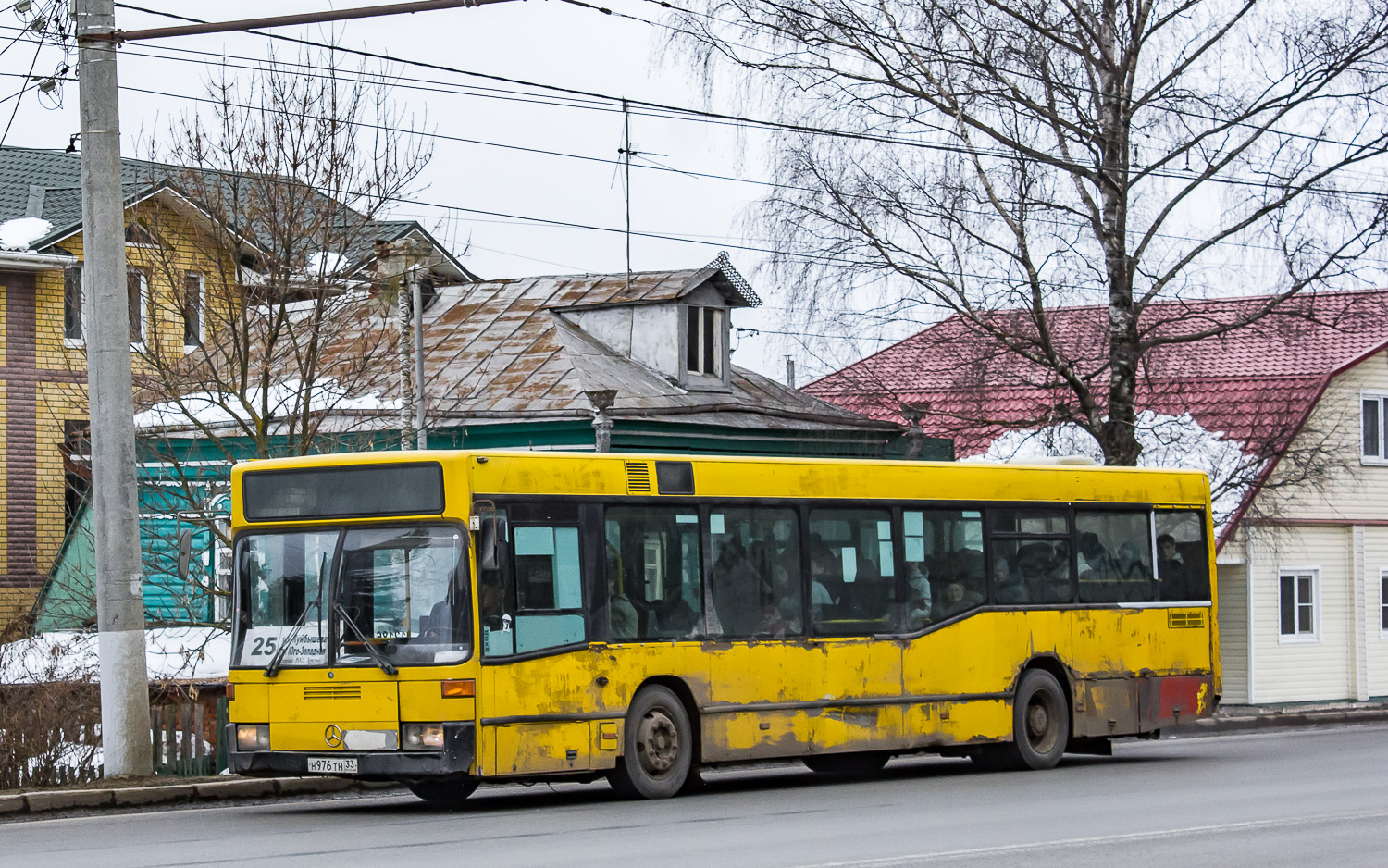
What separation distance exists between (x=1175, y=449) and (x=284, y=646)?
67.3 feet

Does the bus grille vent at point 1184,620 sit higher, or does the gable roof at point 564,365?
the gable roof at point 564,365

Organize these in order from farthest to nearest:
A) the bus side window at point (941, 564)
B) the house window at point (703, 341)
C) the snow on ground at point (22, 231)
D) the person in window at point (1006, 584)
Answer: the snow on ground at point (22, 231), the house window at point (703, 341), the person in window at point (1006, 584), the bus side window at point (941, 564)

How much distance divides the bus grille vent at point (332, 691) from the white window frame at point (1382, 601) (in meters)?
28.1

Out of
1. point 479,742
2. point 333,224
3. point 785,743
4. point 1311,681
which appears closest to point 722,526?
point 785,743

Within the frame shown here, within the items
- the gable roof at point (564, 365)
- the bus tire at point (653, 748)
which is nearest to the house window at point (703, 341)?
the gable roof at point (564, 365)

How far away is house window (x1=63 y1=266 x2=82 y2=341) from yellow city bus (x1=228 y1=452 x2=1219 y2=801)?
2126cm

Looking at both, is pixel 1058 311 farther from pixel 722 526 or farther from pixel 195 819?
pixel 195 819

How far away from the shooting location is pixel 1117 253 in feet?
87.4

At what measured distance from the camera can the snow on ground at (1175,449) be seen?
90.7 feet

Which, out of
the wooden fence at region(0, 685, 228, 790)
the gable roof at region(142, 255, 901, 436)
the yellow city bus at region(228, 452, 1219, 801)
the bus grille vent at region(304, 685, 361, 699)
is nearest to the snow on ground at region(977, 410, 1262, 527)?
the gable roof at region(142, 255, 901, 436)

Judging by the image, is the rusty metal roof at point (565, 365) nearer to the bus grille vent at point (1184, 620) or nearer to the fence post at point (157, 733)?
the bus grille vent at point (1184, 620)

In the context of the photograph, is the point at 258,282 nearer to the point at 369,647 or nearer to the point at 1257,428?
the point at 369,647

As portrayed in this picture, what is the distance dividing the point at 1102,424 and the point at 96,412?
51.0 ft

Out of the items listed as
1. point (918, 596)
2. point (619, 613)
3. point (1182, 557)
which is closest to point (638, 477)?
point (619, 613)
